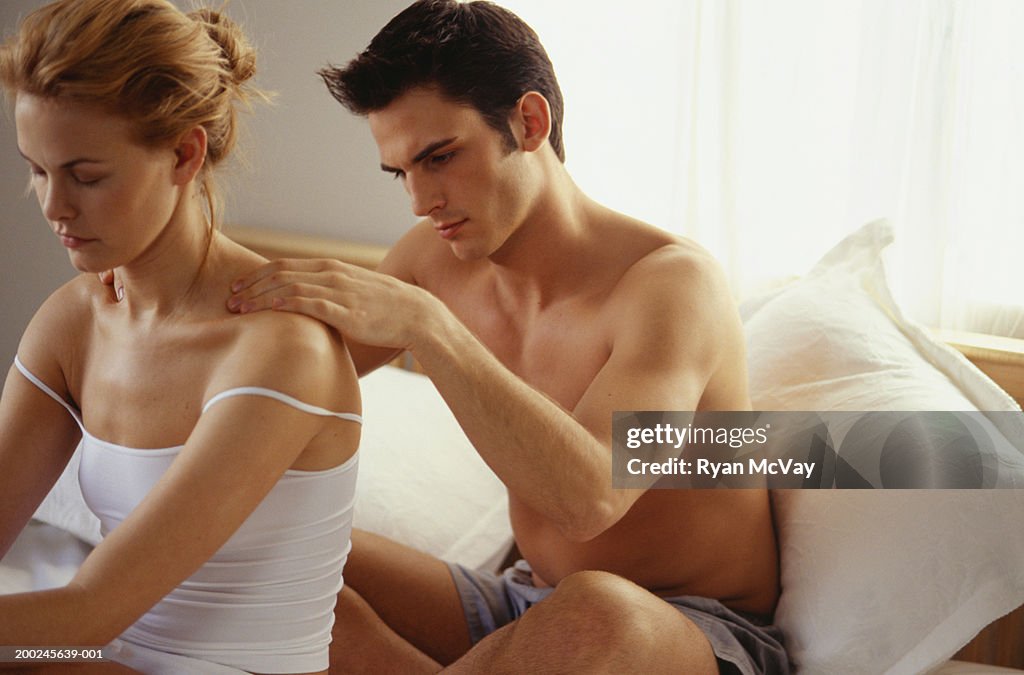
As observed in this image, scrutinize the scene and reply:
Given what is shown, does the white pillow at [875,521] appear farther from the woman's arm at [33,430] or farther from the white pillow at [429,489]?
the woman's arm at [33,430]

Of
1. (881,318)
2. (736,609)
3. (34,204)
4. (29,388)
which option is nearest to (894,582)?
(736,609)

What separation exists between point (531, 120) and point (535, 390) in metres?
0.40

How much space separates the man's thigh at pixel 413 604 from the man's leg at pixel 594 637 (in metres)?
0.28

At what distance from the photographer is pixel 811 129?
175 cm

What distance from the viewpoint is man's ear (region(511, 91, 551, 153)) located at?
1.35 metres

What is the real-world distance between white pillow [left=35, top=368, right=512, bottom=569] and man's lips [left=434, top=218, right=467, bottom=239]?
1.44ft

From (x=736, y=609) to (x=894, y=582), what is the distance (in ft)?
0.67

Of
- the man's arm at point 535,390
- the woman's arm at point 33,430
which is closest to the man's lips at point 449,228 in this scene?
the man's arm at point 535,390

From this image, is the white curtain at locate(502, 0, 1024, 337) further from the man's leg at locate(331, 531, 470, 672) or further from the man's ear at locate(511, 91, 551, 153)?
the man's leg at locate(331, 531, 470, 672)

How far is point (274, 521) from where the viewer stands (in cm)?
102

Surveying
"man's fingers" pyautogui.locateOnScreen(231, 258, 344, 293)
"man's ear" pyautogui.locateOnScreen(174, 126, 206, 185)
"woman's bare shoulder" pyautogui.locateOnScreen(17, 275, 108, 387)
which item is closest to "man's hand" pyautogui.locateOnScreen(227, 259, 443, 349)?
"man's fingers" pyautogui.locateOnScreen(231, 258, 344, 293)

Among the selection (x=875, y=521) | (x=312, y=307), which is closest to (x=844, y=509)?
(x=875, y=521)

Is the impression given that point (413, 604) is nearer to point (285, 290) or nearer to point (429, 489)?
point (429, 489)

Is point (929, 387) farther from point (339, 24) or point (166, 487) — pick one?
point (339, 24)
